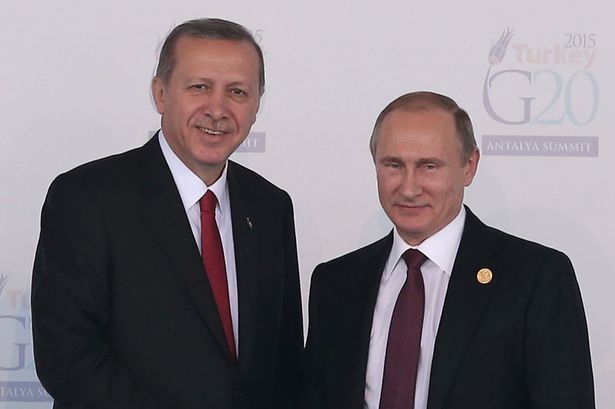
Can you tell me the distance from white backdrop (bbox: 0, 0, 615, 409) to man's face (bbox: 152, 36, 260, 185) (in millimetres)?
834

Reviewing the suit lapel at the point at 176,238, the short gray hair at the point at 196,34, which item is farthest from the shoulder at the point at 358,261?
the short gray hair at the point at 196,34

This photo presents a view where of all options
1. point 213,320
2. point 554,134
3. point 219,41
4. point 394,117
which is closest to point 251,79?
point 219,41

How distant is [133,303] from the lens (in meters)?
2.44

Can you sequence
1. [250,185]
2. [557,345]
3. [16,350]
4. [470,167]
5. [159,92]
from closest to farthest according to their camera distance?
[557,345] → [470,167] → [159,92] → [250,185] → [16,350]

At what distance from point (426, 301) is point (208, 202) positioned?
0.55 metres

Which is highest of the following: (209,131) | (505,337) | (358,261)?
(209,131)

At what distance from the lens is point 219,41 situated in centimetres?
258

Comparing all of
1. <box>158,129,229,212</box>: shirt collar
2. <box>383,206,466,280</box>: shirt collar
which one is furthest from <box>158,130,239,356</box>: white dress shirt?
<box>383,206,466,280</box>: shirt collar

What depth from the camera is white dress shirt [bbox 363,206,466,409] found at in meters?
2.41

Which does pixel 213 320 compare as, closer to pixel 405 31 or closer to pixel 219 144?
pixel 219 144

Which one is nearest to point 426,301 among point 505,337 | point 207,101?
point 505,337

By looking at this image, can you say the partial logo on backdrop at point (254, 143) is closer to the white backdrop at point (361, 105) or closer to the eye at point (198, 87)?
the white backdrop at point (361, 105)

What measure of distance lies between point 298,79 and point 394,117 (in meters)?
1.00

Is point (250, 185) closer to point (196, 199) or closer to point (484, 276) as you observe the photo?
point (196, 199)
